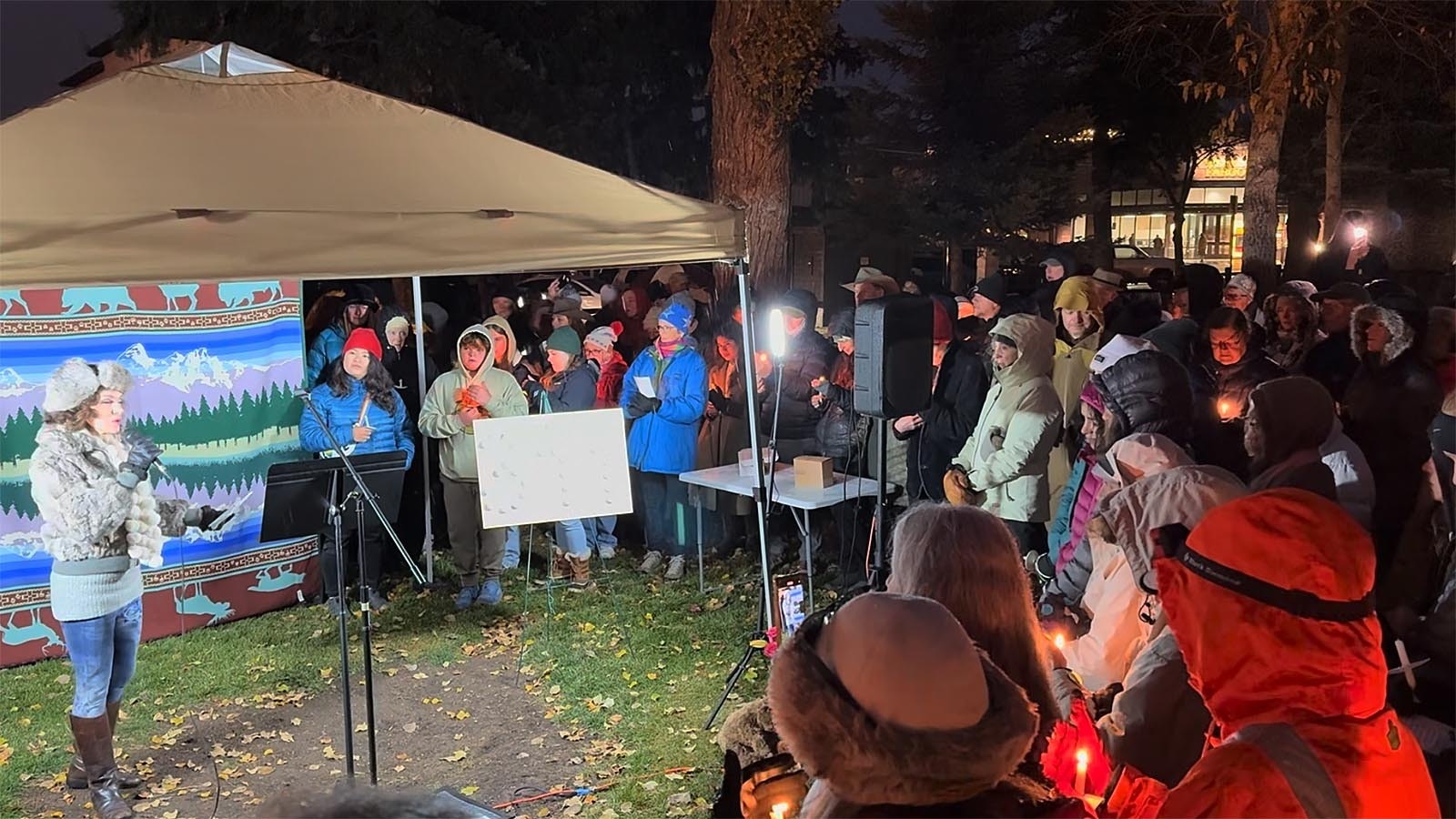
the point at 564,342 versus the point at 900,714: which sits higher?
the point at 564,342

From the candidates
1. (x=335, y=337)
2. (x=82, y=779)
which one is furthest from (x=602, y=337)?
(x=82, y=779)

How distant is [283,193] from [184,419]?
9.27ft

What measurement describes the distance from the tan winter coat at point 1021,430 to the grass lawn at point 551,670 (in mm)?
1579

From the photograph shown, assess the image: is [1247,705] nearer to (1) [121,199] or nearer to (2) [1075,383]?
(1) [121,199]

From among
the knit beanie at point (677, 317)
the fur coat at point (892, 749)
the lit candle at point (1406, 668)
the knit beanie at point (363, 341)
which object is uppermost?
the knit beanie at point (677, 317)

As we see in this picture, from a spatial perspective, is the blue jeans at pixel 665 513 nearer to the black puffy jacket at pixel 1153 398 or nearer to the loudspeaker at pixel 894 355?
the loudspeaker at pixel 894 355

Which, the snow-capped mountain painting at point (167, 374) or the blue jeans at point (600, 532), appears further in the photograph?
the blue jeans at point (600, 532)

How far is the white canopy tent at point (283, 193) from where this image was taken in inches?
131

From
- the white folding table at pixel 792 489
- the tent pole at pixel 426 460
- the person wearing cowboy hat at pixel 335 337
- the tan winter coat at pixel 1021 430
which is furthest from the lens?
the tent pole at pixel 426 460

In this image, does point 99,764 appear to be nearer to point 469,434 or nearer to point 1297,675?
point 469,434

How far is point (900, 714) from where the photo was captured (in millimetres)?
1436

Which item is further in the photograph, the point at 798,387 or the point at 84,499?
the point at 798,387

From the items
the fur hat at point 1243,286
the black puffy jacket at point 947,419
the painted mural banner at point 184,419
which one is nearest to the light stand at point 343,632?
the painted mural banner at point 184,419

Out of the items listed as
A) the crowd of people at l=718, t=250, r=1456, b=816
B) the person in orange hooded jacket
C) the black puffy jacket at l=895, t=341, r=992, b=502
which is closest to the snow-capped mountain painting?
the black puffy jacket at l=895, t=341, r=992, b=502
